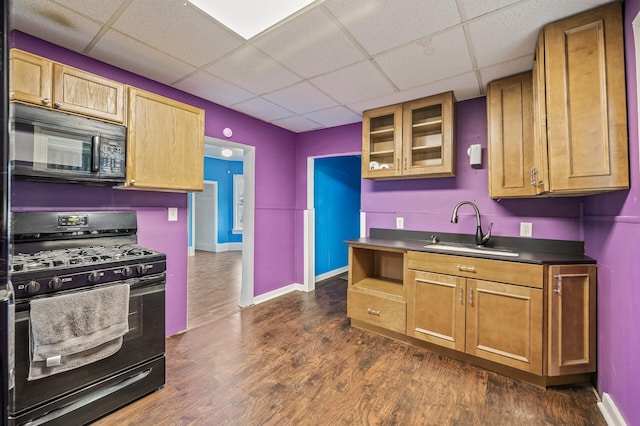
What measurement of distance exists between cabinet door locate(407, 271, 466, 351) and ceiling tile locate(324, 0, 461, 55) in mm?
1803

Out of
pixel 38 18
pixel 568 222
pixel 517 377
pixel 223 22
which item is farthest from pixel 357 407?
pixel 38 18

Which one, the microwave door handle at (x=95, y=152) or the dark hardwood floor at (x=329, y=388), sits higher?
the microwave door handle at (x=95, y=152)

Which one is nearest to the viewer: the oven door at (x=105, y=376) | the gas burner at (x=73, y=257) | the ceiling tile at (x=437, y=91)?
the oven door at (x=105, y=376)

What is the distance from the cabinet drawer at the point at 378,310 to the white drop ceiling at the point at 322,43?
6.58ft

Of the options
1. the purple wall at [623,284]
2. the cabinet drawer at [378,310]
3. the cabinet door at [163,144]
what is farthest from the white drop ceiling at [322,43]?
the cabinet drawer at [378,310]

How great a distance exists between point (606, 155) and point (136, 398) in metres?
3.12

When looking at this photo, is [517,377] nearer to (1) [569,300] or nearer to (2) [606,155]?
(1) [569,300]

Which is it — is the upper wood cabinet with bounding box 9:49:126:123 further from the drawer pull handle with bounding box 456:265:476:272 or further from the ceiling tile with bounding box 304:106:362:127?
the drawer pull handle with bounding box 456:265:476:272

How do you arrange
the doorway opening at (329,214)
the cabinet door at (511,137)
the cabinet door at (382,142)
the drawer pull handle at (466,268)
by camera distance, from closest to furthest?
the drawer pull handle at (466,268), the cabinet door at (511,137), the cabinet door at (382,142), the doorway opening at (329,214)

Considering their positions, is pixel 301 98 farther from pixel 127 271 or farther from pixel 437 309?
pixel 437 309

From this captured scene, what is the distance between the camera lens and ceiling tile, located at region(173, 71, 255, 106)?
2.45m

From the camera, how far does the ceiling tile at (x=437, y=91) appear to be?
2.43 meters

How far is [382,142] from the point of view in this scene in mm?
3273

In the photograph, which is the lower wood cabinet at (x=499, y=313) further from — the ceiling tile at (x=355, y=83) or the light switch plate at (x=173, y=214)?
A: the light switch plate at (x=173, y=214)
